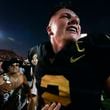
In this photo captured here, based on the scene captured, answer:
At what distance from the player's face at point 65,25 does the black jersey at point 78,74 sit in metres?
0.06

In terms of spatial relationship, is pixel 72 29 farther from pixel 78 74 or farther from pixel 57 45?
pixel 78 74

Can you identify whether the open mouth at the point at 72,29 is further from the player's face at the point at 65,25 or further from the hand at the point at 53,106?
the hand at the point at 53,106

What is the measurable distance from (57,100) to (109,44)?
44cm

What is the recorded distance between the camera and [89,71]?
1507mm

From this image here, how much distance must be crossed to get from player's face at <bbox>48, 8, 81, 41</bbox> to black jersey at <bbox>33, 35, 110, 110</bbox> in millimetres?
62

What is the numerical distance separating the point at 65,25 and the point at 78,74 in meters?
0.34

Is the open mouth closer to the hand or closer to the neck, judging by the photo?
the neck

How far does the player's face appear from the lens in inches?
66.1

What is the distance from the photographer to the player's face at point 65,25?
1.68m

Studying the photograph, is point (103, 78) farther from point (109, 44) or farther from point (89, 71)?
point (109, 44)

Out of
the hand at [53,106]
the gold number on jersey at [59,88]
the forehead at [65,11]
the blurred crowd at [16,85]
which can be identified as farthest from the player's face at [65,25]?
the blurred crowd at [16,85]

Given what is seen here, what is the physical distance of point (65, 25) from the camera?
1709 millimetres

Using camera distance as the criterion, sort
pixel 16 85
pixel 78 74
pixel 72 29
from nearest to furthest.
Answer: pixel 78 74 < pixel 72 29 < pixel 16 85

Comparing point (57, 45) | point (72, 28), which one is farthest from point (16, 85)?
point (72, 28)
